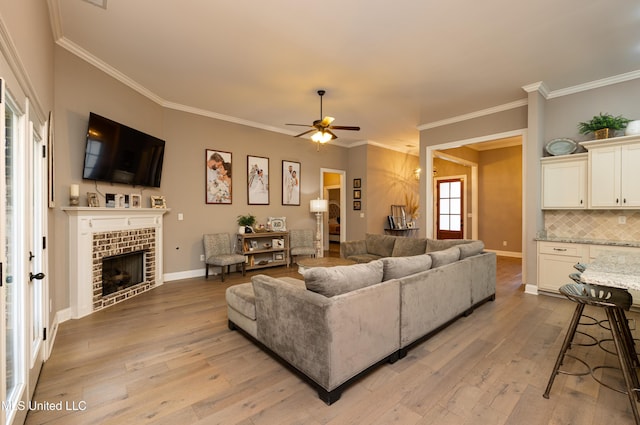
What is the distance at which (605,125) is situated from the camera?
12.8 feet

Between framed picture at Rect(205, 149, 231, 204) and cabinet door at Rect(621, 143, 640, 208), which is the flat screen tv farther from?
cabinet door at Rect(621, 143, 640, 208)

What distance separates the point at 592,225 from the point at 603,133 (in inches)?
53.0

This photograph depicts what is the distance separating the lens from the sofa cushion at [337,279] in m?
1.98

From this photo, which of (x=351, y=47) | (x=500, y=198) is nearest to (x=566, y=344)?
(x=351, y=47)

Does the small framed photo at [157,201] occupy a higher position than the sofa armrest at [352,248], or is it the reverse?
the small framed photo at [157,201]

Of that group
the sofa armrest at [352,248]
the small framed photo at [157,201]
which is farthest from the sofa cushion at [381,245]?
the small framed photo at [157,201]

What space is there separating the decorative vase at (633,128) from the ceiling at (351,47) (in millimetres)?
729

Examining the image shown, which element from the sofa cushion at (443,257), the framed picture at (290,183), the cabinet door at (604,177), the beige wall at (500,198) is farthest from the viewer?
the beige wall at (500,198)

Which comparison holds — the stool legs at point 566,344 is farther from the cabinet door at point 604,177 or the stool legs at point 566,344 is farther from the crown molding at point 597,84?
the crown molding at point 597,84

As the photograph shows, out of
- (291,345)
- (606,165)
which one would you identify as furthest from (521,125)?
(291,345)

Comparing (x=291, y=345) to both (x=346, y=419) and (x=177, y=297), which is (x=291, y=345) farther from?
(x=177, y=297)

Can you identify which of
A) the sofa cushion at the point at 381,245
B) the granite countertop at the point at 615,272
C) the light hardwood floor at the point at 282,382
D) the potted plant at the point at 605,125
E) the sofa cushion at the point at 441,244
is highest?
the potted plant at the point at 605,125

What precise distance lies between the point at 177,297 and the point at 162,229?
132cm

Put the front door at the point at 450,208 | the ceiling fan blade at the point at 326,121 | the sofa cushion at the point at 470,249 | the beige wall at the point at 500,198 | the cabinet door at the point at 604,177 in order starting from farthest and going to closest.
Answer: the front door at the point at 450,208 → the beige wall at the point at 500,198 → the ceiling fan blade at the point at 326,121 → the cabinet door at the point at 604,177 → the sofa cushion at the point at 470,249
